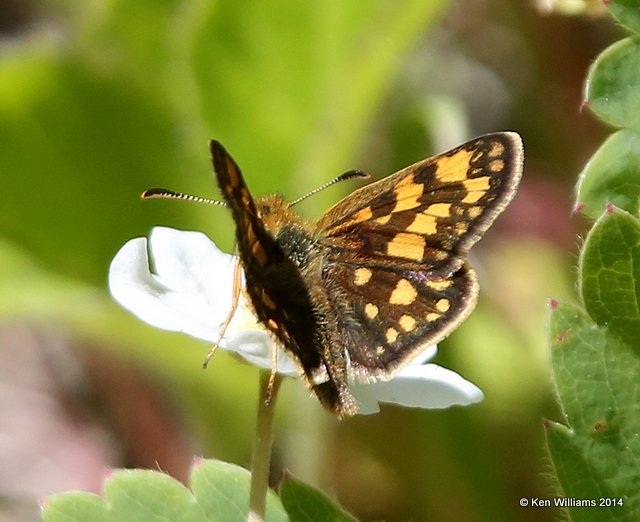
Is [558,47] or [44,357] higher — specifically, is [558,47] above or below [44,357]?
above

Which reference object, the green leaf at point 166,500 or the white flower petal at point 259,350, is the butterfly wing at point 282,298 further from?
the green leaf at point 166,500

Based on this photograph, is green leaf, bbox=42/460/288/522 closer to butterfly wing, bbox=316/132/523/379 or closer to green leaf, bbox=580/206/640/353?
butterfly wing, bbox=316/132/523/379

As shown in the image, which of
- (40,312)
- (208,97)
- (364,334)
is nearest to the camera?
(364,334)

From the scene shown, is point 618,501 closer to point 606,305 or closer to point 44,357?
point 606,305

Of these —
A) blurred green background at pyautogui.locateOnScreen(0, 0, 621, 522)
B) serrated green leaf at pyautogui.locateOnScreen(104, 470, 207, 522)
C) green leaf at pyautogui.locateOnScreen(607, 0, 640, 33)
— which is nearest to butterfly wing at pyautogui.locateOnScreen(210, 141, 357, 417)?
serrated green leaf at pyautogui.locateOnScreen(104, 470, 207, 522)

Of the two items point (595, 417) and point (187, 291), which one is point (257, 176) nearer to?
point (187, 291)

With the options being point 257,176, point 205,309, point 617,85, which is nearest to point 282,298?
point 205,309

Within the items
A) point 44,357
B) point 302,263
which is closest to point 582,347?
point 302,263
